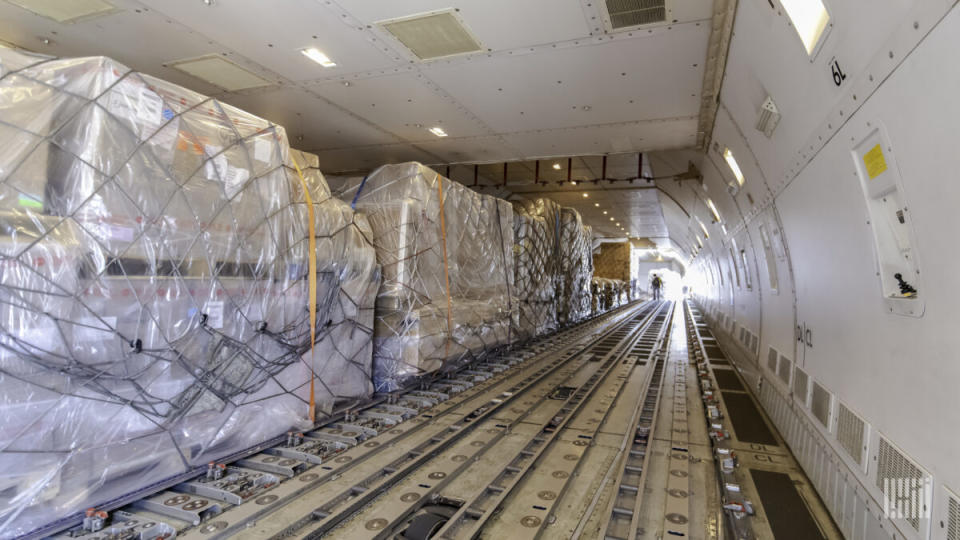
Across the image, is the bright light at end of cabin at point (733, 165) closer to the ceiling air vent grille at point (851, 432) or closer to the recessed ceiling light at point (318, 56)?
the ceiling air vent grille at point (851, 432)

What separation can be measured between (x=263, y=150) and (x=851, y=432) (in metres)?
4.08

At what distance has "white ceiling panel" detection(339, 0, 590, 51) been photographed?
3.37 metres

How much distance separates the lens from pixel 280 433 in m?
3.64

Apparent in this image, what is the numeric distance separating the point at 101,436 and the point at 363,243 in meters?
2.46

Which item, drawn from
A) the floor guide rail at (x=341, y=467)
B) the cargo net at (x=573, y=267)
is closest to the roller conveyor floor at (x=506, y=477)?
the floor guide rail at (x=341, y=467)

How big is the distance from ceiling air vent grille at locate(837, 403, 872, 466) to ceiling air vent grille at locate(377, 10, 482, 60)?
3.57m

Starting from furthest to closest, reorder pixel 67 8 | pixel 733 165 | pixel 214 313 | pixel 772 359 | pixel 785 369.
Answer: pixel 733 165, pixel 772 359, pixel 785 369, pixel 67 8, pixel 214 313

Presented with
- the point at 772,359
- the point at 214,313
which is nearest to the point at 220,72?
the point at 214,313

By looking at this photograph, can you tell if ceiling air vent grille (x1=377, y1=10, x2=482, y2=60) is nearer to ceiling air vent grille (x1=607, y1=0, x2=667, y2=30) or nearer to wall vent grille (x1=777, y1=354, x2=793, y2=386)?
ceiling air vent grille (x1=607, y1=0, x2=667, y2=30)

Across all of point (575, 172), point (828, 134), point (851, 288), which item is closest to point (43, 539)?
point (851, 288)

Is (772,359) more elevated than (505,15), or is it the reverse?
(505,15)

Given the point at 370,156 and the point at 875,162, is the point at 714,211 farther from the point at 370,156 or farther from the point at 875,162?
the point at 875,162

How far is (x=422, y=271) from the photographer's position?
5.27 meters

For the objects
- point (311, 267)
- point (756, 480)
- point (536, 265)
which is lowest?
point (756, 480)
